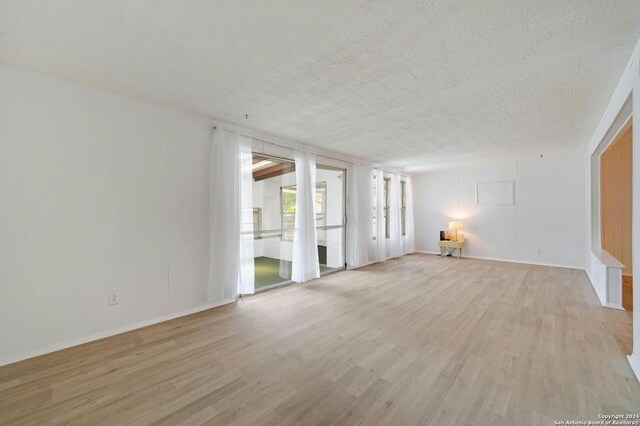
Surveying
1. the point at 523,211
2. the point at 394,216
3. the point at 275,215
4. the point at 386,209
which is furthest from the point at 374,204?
the point at 523,211

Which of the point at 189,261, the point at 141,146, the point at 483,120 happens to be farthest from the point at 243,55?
the point at 483,120

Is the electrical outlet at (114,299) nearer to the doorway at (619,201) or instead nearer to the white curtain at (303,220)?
the white curtain at (303,220)

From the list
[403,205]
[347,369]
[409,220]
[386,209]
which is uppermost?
[403,205]

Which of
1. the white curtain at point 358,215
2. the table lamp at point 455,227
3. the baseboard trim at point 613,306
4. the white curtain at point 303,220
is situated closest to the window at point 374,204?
the white curtain at point 358,215

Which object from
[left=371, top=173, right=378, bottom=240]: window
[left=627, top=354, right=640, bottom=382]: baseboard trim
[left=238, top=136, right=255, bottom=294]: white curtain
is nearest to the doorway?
[left=627, top=354, right=640, bottom=382]: baseboard trim

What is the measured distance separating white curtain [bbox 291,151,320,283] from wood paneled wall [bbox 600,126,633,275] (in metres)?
5.54

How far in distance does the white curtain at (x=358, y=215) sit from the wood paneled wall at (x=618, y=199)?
4.51 meters

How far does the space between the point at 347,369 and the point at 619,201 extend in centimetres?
641

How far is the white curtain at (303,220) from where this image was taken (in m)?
4.76

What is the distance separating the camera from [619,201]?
5.05 meters

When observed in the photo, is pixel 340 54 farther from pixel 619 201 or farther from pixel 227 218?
pixel 619 201

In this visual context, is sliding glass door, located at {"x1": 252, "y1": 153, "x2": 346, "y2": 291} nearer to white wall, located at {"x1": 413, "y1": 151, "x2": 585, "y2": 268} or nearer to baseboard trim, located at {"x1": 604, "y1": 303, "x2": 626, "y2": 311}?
white wall, located at {"x1": 413, "y1": 151, "x2": 585, "y2": 268}

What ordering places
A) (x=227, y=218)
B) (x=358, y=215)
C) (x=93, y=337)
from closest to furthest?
(x=93, y=337), (x=227, y=218), (x=358, y=215)

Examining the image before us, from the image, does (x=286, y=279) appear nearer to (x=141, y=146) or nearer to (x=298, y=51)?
(x=141, y=146)
